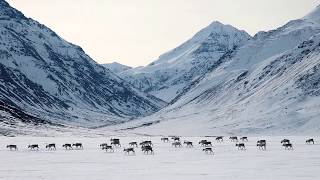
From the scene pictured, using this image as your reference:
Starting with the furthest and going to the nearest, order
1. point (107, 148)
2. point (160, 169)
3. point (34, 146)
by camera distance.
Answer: point (34, 146) → point (107, 148) → point (160, 169)

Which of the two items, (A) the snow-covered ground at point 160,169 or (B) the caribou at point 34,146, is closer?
(A) the snow-covered ground at point 160,169

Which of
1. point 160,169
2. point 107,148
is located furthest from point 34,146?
point 160,169

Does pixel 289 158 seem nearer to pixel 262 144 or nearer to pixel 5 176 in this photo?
pixel 262 144

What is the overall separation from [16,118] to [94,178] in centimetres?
16833

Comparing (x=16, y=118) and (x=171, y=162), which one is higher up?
(x=16, y=118)

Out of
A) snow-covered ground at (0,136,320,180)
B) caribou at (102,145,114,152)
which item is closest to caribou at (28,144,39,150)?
caribou at (102,145,114,152)

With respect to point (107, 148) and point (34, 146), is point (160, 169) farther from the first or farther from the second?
point (34, 146)

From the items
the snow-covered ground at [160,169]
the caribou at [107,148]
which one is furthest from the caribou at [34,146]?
the snow-covered ground at [160,169]

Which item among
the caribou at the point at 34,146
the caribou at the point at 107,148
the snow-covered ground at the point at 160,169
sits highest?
the caribou at the point at 34,146

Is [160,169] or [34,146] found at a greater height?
[34,146]

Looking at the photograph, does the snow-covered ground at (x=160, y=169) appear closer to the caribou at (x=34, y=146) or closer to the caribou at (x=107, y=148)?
the caribou at (x=107, y=148)

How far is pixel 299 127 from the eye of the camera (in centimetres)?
18675

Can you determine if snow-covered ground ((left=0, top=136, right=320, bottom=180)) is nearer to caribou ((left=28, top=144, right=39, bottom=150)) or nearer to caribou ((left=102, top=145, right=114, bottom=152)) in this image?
A: caribou ((left=102, top=145, right=114, bottom=152))

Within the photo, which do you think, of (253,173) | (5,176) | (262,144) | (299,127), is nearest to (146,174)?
(253,173)
